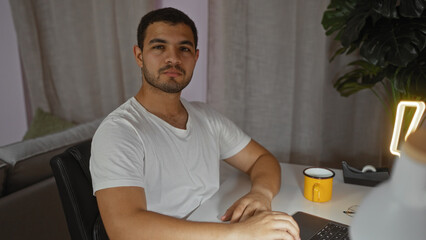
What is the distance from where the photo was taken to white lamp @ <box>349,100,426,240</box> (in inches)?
10.6

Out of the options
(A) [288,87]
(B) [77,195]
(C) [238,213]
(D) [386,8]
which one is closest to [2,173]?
(B) [77,195]

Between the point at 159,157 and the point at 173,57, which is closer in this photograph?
the point at 159,157

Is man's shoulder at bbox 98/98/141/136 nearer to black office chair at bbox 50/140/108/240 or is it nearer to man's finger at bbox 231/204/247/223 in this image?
black office chair at bbox 50/140/108/240

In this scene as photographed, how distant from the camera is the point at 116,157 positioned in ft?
3.20

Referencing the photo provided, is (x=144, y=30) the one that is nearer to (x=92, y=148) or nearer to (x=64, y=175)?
(x=92, y=148)

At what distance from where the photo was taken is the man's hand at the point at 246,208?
1.02 meters

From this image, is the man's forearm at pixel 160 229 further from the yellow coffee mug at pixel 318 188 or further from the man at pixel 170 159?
the yellow coffee mug at pixel 318 188

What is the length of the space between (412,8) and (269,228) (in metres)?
1.05

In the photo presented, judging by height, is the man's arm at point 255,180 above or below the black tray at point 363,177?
above

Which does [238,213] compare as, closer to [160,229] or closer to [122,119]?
[160,229]

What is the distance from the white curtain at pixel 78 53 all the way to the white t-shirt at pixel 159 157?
4.48 ft

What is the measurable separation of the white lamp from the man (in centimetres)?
61

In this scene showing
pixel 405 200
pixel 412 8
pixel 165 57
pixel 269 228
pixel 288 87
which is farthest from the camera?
pixel 288 87

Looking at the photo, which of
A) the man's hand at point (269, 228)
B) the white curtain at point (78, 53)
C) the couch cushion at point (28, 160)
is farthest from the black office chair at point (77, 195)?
the white curtain at point (78, 53)
